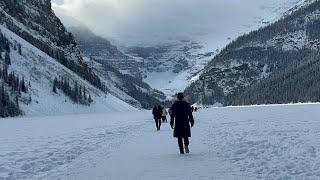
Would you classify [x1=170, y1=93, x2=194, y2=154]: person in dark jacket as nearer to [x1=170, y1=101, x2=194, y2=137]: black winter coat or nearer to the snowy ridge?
[x1=170, y1=101, x2=194, y2=137]: black winter coat

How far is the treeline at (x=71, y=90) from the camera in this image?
602ft

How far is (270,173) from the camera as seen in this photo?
51.3 feet

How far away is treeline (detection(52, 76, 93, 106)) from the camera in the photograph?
183 metres

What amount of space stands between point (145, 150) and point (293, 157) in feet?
28.2

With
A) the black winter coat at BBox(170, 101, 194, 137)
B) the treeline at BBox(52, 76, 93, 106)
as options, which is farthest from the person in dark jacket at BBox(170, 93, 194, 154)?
the treeline at BBox(52, 76, 93, 106)

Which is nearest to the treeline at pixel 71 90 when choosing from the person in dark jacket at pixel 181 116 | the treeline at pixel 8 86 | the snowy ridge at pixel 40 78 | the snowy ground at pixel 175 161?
the snowy ridge at pixel 40 78

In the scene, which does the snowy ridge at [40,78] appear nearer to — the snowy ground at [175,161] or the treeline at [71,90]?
the treeline at [71,90]

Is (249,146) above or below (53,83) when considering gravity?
below

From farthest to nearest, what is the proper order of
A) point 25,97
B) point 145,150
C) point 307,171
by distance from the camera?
point 25,97 < point 145,150 < point 307,171

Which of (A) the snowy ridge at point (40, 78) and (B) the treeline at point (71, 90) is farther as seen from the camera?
(B) the treeline at point (71, 90)

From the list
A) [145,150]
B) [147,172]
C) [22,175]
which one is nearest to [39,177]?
[22,175]

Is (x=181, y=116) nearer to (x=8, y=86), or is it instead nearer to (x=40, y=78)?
(x=8, y=86)

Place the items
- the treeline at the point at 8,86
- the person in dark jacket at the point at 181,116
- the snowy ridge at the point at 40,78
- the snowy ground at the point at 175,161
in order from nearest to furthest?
the snowy ground at the point at 175,161
the person in dark jacket at the point at 181,116
the treeline at the point at 8,86
the snowy ridge at the point at 40,78

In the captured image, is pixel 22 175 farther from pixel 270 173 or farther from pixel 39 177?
pixel 270 173
